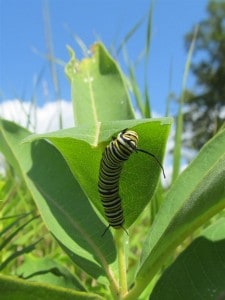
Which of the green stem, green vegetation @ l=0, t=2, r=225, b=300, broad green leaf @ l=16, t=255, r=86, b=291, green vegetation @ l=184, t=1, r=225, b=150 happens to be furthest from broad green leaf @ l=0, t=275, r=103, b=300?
green vegetation @ l=184, t=1, r=225, b=150

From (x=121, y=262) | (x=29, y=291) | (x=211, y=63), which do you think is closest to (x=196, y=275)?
(x=121, y=262)

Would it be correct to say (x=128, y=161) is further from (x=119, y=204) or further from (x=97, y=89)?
(x=97, y=89)

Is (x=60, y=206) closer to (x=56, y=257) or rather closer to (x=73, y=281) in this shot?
(x=73, y=281)

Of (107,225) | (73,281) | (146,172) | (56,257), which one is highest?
(146,172)

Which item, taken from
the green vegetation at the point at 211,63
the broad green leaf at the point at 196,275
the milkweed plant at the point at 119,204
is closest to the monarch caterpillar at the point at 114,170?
the milkweed plant at the point at 119,204

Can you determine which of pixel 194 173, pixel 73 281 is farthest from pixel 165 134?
pixel 73 281

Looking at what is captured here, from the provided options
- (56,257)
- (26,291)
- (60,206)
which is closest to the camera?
(26,291)

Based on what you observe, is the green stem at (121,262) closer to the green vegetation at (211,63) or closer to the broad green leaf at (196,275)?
the broad green leaf at (196,275)
